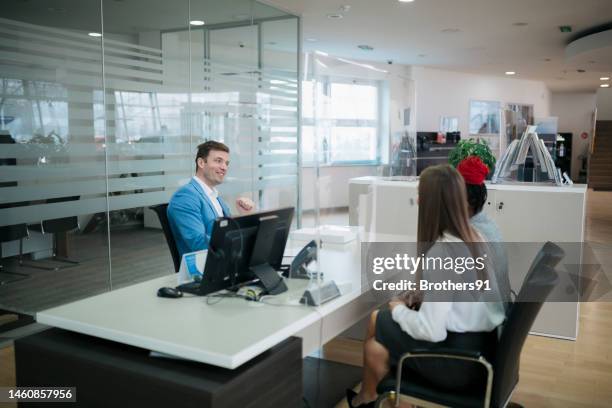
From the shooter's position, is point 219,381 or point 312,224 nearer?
point 219,381

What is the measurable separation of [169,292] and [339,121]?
39.1 inches

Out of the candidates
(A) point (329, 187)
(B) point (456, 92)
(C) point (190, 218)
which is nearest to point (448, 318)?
(A) point (329, 187)

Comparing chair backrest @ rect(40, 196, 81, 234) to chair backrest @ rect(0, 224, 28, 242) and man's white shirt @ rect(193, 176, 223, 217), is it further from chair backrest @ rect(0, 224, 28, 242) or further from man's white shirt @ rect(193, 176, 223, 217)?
man's white shirt @ rect(193, 176, 223, 217)

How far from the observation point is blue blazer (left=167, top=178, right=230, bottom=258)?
2881 millimetres

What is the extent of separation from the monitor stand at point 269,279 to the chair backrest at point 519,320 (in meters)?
0.89

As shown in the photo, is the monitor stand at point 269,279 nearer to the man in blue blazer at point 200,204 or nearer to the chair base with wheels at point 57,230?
the man in blue blazer at point 200,204

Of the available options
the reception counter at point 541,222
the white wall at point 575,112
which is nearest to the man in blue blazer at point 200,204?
the reception counter at point 541,222

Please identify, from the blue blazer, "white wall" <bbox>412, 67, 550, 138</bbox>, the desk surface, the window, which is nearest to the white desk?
the desk surface

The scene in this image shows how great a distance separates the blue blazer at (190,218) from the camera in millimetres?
2881

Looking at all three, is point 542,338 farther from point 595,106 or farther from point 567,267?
point 595,106

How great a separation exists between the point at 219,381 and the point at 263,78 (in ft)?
16.1

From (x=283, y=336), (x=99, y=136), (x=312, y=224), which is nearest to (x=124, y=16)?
(x=99, y=136)

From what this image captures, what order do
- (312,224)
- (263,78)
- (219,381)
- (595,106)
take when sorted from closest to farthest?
(219,381), (312,224), (263,78), (595,106)

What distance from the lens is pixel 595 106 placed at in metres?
17.8
